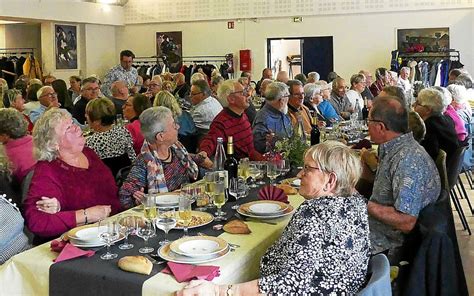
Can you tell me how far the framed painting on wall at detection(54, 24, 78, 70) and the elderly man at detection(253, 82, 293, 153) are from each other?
9295 mm

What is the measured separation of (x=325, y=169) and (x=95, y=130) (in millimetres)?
3012

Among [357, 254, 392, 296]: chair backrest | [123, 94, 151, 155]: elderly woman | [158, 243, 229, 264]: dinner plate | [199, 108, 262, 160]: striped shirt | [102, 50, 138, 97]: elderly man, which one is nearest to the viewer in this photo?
[357, 254, 392, 296]: chair backrest

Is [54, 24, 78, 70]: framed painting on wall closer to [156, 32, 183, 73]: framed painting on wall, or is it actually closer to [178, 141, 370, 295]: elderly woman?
[156, 32, 183, 73]: framed painting on wall

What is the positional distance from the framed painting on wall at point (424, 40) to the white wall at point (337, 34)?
0.11 metres

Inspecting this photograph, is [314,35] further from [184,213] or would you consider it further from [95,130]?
[184,213]

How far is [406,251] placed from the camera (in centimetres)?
309

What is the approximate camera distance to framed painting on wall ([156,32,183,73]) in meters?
14.4

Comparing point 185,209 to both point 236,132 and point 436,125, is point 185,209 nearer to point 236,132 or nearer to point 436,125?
point 236,132

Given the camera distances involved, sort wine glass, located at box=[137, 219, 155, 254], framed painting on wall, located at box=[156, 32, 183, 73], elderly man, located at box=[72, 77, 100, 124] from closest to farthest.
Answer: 1. wine glass, located at box=[137, 219, 155, 254]
2. elderly man, located at box=[72, 77, 100, 124]
3. framed painting on wall, located at box=[156, 32, 183, 73]

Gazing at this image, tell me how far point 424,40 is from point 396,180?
9.87 m

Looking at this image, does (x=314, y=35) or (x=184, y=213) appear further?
(x=314, y=35)

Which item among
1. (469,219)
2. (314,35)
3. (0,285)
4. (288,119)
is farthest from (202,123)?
(314,35)

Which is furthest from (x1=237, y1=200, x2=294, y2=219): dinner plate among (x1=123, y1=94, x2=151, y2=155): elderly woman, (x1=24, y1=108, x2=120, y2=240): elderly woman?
(x1=123, y1=94, x2=151, y2=155): elderly woman

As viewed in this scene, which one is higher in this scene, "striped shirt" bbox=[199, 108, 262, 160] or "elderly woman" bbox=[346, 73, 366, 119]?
"elderly woman" bbox=[346, 73, 366, 119]
